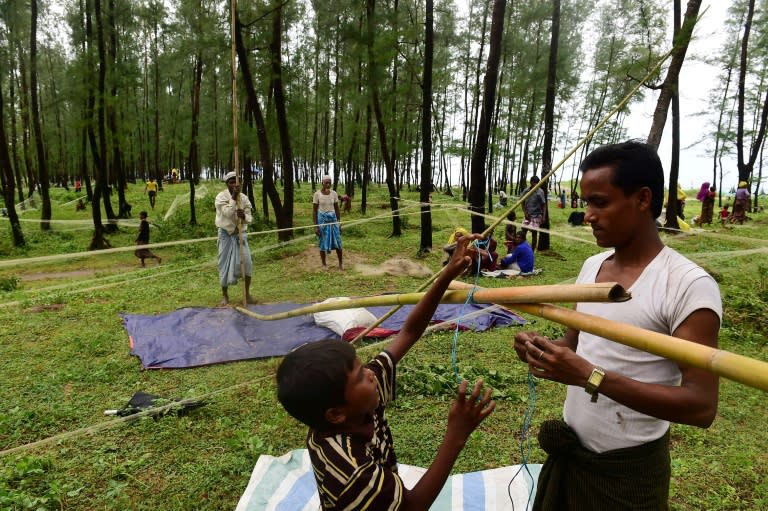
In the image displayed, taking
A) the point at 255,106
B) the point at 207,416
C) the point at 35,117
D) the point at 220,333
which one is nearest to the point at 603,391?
the point at 207,416

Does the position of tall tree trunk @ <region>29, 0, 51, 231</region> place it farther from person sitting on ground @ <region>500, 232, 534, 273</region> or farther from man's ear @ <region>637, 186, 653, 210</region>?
man's ear @ <region>637, 186, 653, 210</region>

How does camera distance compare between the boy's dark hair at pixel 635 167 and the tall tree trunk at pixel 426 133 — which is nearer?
the boy's dark hair at pixel 635 167

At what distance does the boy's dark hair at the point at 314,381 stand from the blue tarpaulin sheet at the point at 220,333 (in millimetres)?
3745

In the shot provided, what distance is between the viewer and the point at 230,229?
6.87m

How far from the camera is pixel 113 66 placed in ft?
45.6

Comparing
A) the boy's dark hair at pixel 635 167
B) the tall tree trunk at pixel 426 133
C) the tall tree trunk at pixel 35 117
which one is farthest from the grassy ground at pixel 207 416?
the tall tree trunk at pixel 35 117

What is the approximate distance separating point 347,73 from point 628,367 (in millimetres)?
22551

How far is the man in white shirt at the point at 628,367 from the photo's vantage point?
1172 millimetres

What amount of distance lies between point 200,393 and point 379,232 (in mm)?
11542

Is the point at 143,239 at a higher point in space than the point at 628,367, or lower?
lower

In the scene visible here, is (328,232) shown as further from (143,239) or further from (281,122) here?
(143,239)

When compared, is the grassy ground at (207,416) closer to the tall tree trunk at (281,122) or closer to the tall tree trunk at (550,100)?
the tall tree trunk at (550,100)

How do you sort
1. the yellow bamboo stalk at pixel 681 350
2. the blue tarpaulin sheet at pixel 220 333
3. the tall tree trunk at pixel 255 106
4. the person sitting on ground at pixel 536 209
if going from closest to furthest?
the yellow bamboo stalk at pixel 681 350
the blue tarpaulin sheet at pixel 220 333
the person sitting on ground at pixel 536 209
the tall tree trunk at pixel 255 106

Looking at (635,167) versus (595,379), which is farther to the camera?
(635,167)
